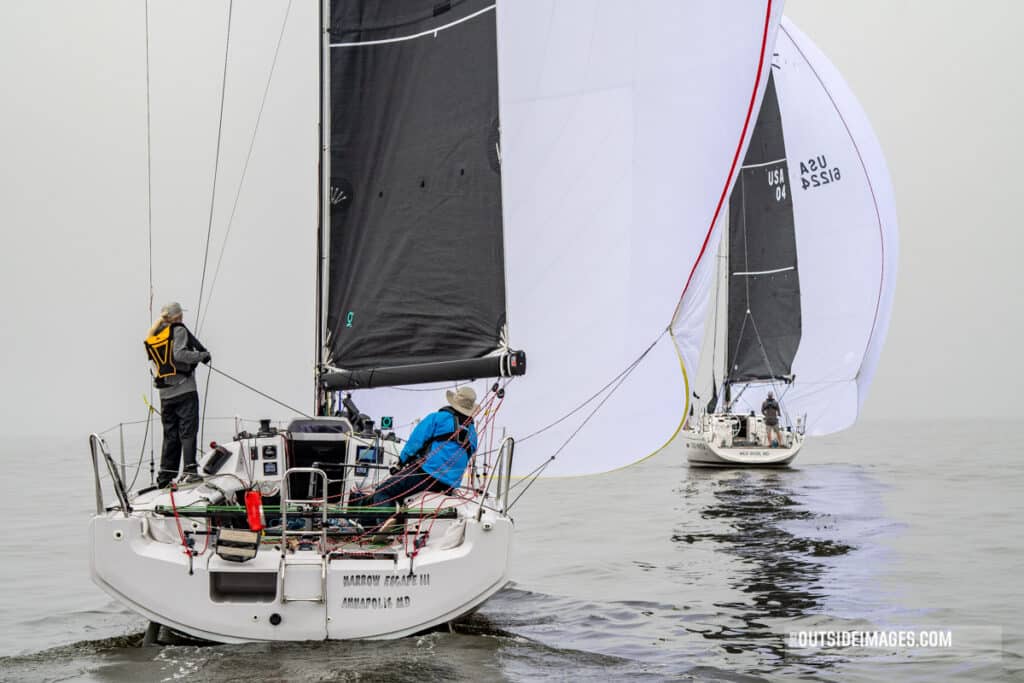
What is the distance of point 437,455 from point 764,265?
79.1 ft

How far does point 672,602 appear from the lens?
9.52 m

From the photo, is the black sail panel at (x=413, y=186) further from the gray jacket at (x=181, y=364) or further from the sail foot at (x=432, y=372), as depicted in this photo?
the gray jacket at (x=181, y=364)

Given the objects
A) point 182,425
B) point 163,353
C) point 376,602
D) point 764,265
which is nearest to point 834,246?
point 764,265

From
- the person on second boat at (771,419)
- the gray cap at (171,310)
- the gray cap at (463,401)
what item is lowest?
the person on second boat at (771,419)

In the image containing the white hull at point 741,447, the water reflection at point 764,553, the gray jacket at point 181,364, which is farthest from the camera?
the white hull at point 741,447

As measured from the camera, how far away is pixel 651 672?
6824 mm

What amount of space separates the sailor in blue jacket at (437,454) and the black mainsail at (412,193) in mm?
1492

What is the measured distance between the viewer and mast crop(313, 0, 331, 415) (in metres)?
9.91

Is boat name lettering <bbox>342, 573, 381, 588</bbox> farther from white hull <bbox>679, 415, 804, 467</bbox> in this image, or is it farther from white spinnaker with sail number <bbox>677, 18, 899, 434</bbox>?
white spinnaker with sail number <bbox>677, 18, 899, 434</bbox>

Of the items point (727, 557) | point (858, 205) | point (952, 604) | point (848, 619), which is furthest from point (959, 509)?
point (858, 205)

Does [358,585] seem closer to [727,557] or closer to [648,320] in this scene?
[648,320]

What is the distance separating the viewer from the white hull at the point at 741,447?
27.2 meters

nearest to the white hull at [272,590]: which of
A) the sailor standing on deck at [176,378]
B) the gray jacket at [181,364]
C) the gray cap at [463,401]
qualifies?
the gray cap at [463,401]

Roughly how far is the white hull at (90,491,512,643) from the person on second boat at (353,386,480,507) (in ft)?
3.47
